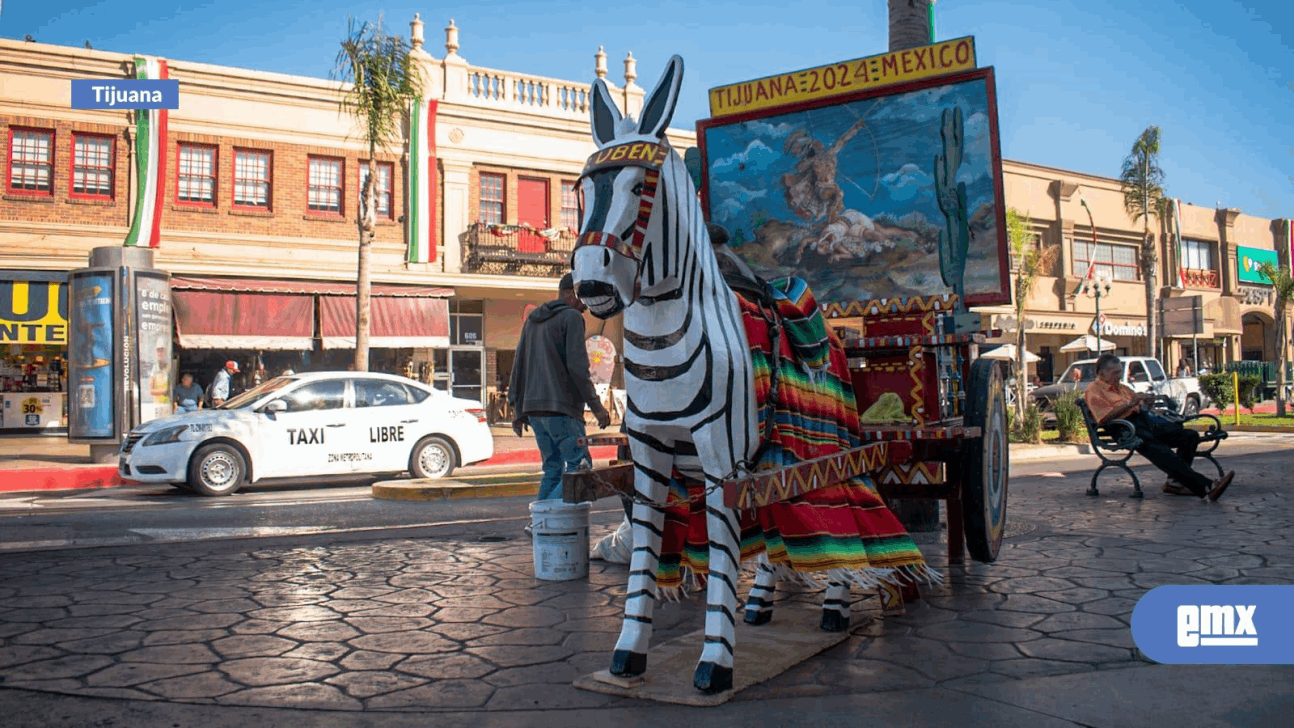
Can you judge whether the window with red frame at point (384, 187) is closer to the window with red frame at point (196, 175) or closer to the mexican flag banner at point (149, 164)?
the window with red frame at point (196, 175)

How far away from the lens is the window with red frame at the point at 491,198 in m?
26.5

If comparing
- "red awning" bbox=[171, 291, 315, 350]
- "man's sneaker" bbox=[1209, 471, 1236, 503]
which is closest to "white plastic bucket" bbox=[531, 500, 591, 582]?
"man's sneaker" bbox=[1209, 471, 1236, 503]

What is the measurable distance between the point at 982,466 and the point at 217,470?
10.6 meters

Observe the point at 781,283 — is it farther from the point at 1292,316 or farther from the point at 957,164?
the point at 1292,316

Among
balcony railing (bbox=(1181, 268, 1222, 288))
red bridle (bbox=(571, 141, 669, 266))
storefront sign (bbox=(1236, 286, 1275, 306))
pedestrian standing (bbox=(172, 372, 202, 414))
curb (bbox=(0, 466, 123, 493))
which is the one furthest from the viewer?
storefront sign (bbox=(1236, 286, 1275, 306))

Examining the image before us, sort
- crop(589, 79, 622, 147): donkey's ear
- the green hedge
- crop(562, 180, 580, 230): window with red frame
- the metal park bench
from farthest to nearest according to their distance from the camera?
the green hedge, crop(562, 180, 580, 230): window with red frame, the metal park bench, crop(589, 79, 622, 147): donkey's ear

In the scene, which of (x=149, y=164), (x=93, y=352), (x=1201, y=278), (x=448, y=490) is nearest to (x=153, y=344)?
(x=93, y=352)

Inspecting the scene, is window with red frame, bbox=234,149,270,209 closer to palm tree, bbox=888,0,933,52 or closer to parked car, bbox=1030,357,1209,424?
palm tree, bbox=888,0,933,52

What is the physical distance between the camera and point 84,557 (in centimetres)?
738

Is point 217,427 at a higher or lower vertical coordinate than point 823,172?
lower

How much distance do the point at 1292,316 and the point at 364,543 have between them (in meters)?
53.7

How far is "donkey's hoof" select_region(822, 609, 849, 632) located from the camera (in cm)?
497

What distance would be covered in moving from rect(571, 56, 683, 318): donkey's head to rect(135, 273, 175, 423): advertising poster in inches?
641

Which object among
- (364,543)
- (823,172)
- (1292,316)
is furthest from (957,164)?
(1292,316)
